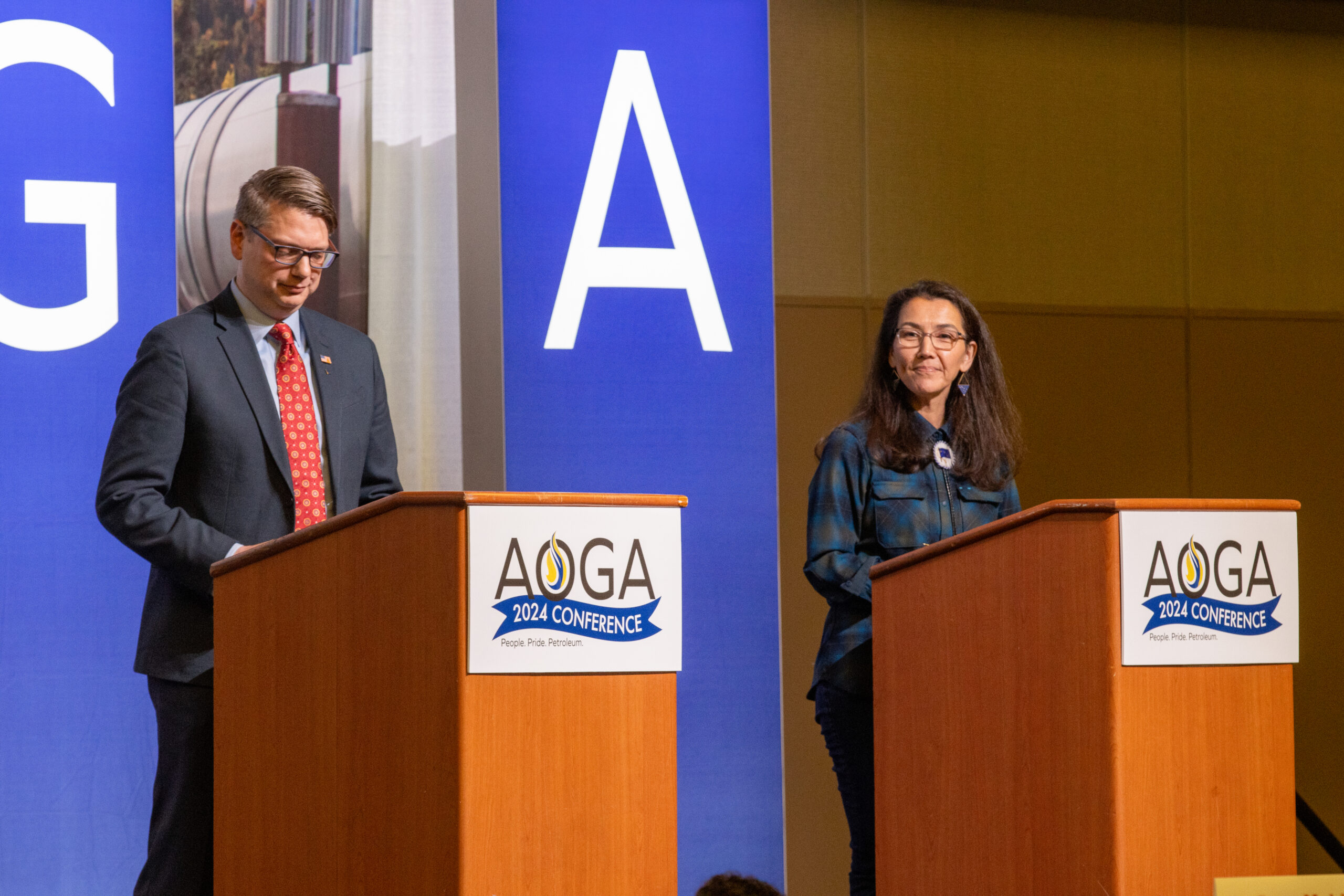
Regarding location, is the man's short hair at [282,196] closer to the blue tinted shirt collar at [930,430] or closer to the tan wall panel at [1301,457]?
the blue tinted shirt collar at [930,430]

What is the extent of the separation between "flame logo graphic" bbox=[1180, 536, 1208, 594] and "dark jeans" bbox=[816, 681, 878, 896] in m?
0.74

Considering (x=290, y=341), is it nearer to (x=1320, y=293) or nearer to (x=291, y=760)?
(x=291, y=760)

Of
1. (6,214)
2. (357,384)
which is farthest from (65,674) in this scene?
(357,384)

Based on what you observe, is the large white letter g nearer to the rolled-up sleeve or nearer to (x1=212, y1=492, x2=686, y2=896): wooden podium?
(x1=212, y1=492, x2=686, y2=896): wooden podium

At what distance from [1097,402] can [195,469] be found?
9.77 feet

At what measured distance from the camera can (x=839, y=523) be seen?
2.58 meters

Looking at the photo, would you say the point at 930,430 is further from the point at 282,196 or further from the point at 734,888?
the point at 282,196

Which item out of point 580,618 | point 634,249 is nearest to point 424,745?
point 580,618

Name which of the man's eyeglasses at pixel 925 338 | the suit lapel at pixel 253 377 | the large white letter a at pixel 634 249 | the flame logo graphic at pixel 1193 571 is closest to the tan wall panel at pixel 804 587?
the large white letter a at pixel 634 249

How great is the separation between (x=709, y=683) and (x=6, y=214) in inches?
81.3

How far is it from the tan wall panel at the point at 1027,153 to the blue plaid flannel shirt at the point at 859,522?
1.71 metres

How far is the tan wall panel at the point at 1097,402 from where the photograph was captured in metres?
4.40

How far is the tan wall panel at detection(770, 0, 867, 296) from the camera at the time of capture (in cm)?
420

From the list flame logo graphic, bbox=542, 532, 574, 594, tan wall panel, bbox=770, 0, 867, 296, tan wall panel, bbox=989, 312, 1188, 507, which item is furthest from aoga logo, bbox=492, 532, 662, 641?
tan wall panel, bbox=989, 312, 1188, 507
